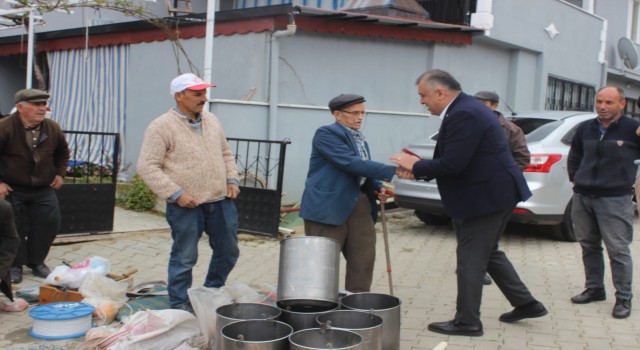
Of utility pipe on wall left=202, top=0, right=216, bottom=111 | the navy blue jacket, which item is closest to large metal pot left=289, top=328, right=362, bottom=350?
the navy blue jacket

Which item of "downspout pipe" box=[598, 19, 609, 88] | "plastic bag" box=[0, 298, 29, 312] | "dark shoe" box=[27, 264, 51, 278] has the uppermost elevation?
"downspout pipe" box=[598, 19, 609, 88]

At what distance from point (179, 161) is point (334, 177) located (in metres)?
1.12

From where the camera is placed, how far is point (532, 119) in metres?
8.33

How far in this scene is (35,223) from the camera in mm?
5949

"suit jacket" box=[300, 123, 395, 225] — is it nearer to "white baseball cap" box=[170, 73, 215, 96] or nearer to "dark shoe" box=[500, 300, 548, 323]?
"white baseball cap" box=[170, 73, 215, 96]

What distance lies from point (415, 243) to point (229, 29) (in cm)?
401

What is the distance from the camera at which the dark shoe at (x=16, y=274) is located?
19.4ft

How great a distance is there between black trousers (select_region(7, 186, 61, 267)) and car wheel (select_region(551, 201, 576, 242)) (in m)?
5.73

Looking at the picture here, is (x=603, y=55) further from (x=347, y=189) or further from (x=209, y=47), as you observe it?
(x=347, y=189)

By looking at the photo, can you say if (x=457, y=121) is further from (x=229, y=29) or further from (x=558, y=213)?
(x=229, y=29)

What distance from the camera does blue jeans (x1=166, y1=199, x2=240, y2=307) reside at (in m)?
4.73

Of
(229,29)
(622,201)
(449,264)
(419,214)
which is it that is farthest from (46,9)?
(622,201)

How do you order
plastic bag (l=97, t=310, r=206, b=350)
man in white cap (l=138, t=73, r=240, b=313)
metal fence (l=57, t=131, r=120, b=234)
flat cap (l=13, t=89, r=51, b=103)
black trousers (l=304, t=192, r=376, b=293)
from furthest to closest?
metal fence (l=57, t=131, r=120, b=234)
flat cap (l=13, t=89, r=51, b=103)
black trousers (l=304, t=192, r=376, b=293)
man in white cap (l=138, t=73, r=240, b=313)
plastic bag (l=97, t=310, r=206, b=350)

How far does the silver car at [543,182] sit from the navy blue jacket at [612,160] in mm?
1976
